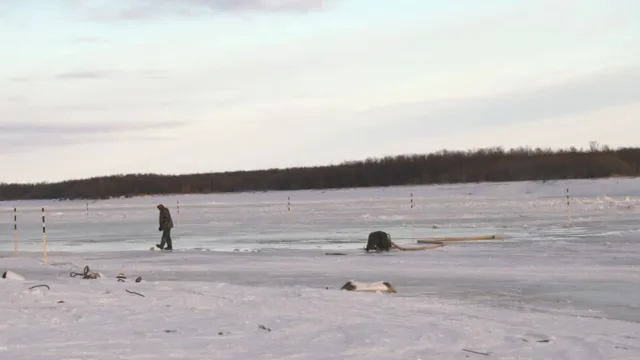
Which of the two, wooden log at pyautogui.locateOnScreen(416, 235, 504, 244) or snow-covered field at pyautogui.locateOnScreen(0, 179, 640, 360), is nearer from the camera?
snow-covered field at pyautogui.locateOnScreen(0, 179, 640, 360)

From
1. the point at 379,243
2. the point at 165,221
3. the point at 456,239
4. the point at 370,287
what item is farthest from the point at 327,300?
the point at 456,239

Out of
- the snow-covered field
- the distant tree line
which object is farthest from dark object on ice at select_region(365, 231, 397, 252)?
the distant tree line

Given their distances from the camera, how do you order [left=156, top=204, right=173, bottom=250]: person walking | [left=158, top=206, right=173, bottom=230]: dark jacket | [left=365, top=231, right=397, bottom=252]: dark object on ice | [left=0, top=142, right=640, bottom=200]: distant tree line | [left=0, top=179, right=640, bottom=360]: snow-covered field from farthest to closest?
[left=0, top=142, right=640, bottom=200]: distant tree line < [left=158, top=206, right=173, bottom=230]: dark jacket < [left=156, top=204, right=173, bottom=250]: person walking < [left=365, top=231, right=397, bottom=252]: dark object on ice < [left=0, top=179, right=640, bottom=360]: snow-covered field

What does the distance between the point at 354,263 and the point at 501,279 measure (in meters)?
4.32

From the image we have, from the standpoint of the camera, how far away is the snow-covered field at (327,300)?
852 centimetres

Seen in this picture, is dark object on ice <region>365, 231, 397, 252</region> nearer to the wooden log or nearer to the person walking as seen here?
the wooden log

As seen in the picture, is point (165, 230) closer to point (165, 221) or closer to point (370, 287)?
point (165, 221)

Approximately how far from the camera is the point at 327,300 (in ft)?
39.8

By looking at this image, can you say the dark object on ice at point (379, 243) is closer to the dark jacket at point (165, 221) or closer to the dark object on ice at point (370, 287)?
the dark jacket at point (165, 221)

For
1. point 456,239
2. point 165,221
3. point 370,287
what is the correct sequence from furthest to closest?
point 456,239, point 165,221, point 370,287

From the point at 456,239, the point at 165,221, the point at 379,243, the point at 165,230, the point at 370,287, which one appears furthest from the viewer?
the point at 456,239

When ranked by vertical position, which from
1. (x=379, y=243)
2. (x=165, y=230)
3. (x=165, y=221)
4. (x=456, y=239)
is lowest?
(x=456, y=239)

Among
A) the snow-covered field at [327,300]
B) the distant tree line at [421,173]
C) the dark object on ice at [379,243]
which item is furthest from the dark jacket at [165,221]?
the distant tree line at [421,173]

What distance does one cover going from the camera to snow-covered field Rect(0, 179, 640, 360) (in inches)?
336
